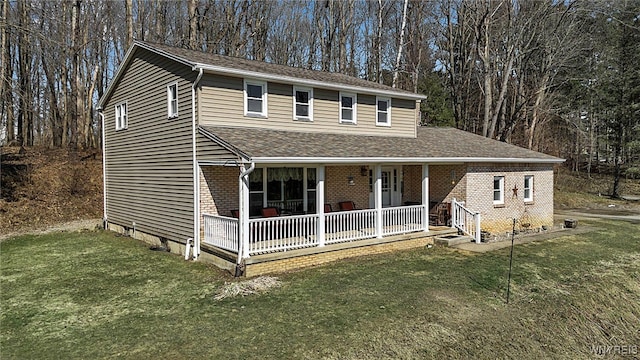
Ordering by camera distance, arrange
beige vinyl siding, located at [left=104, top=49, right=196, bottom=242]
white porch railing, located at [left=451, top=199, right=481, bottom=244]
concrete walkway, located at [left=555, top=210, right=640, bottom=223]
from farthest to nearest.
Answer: concrete walkway, located at [left=555, top=210, right=640, bottom=223]
white porch railing, located at [left=451, top=199, right=481, bottom=244]
beige vinyl siding, located at [left=104, top=49, right=196, bottom=242]

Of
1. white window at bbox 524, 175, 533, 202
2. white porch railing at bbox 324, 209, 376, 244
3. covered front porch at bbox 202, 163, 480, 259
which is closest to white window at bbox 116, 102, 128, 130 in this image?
covered front porch at bbox 202, 163, 480, 259

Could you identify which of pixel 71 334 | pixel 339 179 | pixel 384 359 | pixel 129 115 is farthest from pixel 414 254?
pixel 129 115

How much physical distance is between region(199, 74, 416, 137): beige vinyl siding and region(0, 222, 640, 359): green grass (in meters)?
4.60

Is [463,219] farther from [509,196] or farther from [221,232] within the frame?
[221,232]

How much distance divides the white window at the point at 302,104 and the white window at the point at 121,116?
22.9 ft

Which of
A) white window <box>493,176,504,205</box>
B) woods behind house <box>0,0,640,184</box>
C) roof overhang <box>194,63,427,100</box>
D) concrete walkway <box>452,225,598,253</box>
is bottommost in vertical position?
→ concrete walkway <box>452,225,598,253</box>

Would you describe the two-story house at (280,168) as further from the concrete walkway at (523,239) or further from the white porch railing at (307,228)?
the concrete walkway at (523,239)

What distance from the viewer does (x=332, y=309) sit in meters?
7.64

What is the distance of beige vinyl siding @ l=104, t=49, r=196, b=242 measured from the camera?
12.4 meters

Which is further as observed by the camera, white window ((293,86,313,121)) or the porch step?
white window ((293,86,313,121))

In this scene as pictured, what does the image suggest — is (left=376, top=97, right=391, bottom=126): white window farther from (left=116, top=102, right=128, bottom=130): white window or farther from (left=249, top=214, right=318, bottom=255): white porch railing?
(left=116, top=102, right=128, bottom=130): white window

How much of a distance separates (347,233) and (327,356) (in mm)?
6437

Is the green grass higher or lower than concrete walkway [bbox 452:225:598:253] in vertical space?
lower

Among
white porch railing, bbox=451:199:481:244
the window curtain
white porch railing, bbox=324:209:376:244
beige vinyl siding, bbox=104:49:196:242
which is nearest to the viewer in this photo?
white porch railing, bbox=324:209:376:244
